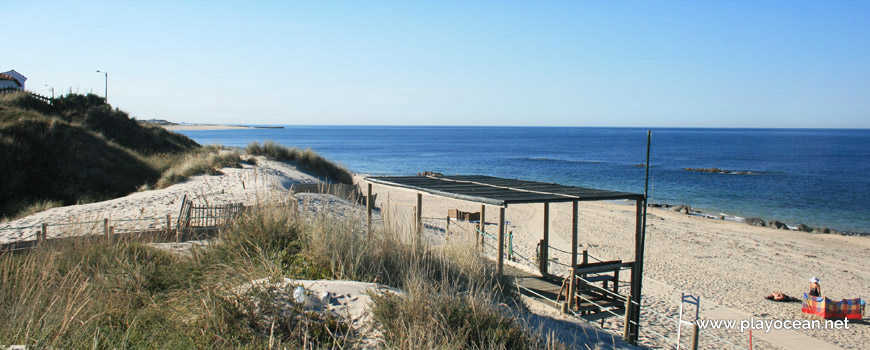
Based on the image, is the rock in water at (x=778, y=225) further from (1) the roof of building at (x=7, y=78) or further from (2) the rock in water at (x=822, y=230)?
(1) the roof of building at (x=7, y=78)

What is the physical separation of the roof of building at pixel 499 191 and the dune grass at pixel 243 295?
85 cm

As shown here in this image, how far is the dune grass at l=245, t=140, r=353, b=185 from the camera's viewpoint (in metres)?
24.4

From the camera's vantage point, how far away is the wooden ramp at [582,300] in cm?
787

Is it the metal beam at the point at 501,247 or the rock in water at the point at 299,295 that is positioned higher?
the rock in water at the point at 299,295

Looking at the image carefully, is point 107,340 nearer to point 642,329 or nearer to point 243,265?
point 243,265

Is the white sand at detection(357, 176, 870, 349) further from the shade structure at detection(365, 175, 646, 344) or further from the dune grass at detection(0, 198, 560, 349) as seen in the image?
the dune grass at detection(0, 198, 560, 349)

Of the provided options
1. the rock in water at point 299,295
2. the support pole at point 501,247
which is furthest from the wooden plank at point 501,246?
the rock in water at point 299,295

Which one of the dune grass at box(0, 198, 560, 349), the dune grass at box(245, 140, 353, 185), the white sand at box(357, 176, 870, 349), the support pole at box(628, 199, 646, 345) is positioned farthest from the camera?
the dune grass at box(245, 140, 353, 185)

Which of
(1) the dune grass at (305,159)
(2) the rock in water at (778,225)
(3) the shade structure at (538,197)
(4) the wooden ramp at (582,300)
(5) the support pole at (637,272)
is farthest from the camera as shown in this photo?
(2) the rock in water at (778,225)

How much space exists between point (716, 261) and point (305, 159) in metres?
16.8

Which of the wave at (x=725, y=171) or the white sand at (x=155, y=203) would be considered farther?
the wave at (x=725, y=171)

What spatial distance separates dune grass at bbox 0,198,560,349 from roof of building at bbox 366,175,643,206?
0.85 m

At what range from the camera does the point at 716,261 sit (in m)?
16.9

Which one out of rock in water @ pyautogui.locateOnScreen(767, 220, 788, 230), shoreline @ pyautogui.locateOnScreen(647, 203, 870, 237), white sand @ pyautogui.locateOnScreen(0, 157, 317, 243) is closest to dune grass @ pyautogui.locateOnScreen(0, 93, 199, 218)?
white sand @ pyautogui.locateOnScreen(0, 157, 317, 243)
